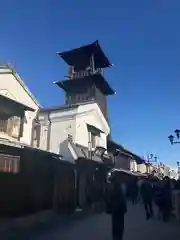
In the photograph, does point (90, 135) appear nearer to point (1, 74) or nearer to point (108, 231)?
point (1, 74)

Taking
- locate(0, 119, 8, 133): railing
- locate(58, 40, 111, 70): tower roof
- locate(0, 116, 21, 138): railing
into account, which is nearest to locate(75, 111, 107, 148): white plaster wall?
locate(0, 116, 21, 138): railing

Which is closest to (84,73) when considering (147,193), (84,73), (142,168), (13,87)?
(84,73)

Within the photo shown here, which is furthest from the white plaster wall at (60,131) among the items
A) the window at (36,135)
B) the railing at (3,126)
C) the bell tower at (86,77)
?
the bell tower at (86,77)

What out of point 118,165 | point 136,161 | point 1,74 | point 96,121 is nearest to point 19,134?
point 1,74

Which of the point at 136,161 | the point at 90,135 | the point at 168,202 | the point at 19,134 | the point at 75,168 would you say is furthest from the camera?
the point at 136,161

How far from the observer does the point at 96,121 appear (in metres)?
24.9

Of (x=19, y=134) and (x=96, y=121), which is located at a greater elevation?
(x=96, y=121)

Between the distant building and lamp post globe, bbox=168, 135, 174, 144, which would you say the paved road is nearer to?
lamp post globe, bbox=168, 135, 174, 144

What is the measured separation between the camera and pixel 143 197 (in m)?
13.0

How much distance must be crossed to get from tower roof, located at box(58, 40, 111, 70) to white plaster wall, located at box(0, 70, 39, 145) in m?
16.9

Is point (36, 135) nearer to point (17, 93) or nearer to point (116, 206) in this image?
point (17, 93)

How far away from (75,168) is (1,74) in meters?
7.36

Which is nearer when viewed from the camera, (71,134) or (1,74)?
(1,74)

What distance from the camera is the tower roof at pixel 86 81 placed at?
31.5 m
